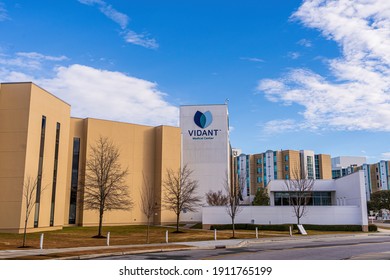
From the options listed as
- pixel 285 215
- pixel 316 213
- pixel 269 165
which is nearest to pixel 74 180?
pixel 285 215

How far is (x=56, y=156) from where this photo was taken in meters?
42.8

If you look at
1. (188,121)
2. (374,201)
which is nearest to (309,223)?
(188,121)

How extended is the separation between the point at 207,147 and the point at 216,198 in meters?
9.54

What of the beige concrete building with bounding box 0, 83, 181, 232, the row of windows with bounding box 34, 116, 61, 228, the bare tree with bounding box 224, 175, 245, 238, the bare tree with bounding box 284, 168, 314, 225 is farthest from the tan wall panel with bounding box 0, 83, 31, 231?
the bare tree with bounding box 284, 168, 314, 225

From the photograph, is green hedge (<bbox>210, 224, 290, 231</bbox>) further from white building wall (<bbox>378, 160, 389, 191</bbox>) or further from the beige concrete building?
white building wall (<bbox>378, 160, 389, 191</bbox>)

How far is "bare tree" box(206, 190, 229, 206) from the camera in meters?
58.8

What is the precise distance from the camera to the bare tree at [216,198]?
58.8 m

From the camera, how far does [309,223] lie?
145 feet

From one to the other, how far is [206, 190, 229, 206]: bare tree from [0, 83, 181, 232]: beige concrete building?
6.89 metres

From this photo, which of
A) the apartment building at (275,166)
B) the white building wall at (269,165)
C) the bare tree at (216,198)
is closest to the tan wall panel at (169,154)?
the bare tree at (216,198)

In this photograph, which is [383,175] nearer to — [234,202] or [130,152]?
[130,152]

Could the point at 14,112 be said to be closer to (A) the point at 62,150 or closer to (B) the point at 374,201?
(A) the point at 62,150

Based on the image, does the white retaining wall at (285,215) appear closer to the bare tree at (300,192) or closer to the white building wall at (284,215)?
the white building wall at (284,215)

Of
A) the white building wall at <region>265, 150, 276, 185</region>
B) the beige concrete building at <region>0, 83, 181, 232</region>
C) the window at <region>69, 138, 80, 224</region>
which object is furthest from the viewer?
the white building wall at <region>265, 150, 276, 185</region>
